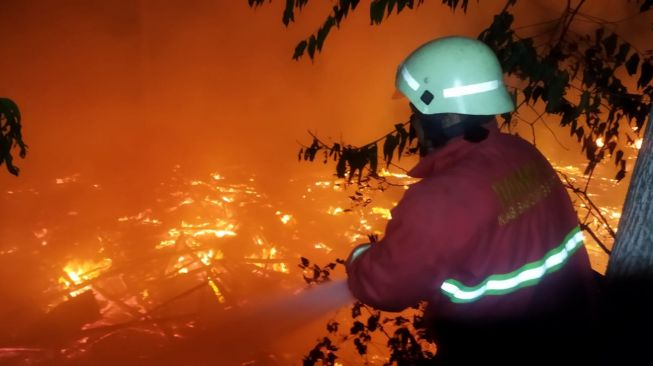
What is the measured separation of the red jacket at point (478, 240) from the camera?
1.43m

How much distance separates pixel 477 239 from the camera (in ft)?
4.76

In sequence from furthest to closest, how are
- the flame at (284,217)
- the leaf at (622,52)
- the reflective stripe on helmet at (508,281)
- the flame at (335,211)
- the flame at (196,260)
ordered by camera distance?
the flame at (335,211)
the flame at (284,217)
the flame at (196,260)
the leaf at (622,52)
the reflective stripe on helmet at (508,281)

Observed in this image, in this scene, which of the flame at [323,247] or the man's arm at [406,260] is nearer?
the man's arm at [406,260]

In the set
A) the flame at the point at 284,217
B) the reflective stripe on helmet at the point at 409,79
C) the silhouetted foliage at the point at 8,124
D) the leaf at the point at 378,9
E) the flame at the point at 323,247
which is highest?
the silhouetted foliage at the point at 8,124

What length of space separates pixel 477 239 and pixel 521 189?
242 mm

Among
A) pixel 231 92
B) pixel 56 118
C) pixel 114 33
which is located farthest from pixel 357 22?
pixel 56 118

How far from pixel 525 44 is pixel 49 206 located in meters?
7.84

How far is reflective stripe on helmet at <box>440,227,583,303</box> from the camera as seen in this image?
60.1 inches

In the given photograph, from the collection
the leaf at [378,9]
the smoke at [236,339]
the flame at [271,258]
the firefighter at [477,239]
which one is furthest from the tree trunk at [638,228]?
the flame at [271,258]

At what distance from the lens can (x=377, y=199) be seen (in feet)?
30.8

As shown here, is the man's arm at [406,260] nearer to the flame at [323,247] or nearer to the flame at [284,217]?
the flame at [323,247]

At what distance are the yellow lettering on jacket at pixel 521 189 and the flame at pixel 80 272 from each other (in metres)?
6.32

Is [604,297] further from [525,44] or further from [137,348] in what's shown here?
[137,348]

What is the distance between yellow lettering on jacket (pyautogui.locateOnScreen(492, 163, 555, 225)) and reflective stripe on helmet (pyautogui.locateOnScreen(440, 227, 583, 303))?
18 centimetres
